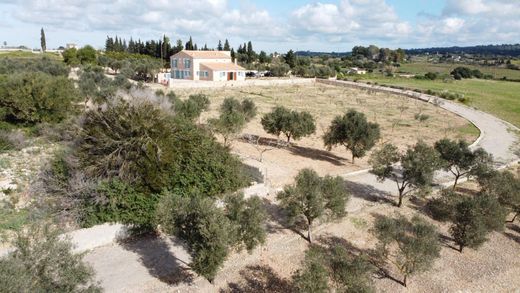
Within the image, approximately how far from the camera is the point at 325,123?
4409cm

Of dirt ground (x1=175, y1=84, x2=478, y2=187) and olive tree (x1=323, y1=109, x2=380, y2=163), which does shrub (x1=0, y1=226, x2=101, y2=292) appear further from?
olive tree (x1=323, y1=109, x2=380, y2=163)

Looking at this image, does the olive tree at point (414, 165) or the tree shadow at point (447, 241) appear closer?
the tree shadow at point (447, 241)

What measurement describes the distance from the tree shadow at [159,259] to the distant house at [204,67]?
6262 cm

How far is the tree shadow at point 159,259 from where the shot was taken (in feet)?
47.8

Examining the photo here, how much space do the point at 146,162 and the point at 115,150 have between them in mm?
1830

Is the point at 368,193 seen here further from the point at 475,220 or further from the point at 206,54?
the point at 206,54

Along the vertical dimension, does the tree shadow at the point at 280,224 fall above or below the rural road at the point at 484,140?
below

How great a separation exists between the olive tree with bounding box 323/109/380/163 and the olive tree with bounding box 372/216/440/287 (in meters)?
11.9

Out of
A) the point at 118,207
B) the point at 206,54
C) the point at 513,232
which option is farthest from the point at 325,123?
the point at 206,54

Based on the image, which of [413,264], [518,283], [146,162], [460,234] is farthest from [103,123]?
[518,283]

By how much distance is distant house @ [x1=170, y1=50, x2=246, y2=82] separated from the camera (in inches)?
3056

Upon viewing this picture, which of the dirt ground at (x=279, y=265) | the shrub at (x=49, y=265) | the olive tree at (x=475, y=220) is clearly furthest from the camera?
the olive tree at (x=475, y=220)

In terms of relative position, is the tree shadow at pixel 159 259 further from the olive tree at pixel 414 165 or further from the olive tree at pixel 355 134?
the olive tree at pixel 355 134

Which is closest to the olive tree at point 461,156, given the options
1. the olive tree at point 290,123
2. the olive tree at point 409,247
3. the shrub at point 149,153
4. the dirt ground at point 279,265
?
the dirt ground at point 279,265
